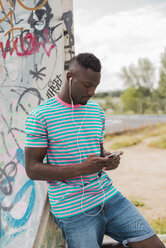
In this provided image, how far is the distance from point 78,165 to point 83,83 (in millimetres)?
524

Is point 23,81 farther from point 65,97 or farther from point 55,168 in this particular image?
point 55,168

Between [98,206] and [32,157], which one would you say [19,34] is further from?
[98,206]

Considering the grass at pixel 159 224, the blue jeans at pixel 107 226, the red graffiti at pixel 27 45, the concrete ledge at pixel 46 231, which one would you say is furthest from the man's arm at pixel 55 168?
the grass at pixel 159 224

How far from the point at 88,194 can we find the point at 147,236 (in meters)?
0.52

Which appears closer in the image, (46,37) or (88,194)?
(88,194)

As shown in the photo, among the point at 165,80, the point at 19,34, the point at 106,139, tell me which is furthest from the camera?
the point at 165,80

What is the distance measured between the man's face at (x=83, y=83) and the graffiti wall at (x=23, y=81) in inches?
18.5

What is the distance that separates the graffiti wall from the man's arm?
0.57m

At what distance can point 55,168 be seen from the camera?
6.19 feet

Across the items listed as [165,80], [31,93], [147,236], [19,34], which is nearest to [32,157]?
[31,93]

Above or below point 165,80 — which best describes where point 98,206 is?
above

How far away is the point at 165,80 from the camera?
27.4 metres

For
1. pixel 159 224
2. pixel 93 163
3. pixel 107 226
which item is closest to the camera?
pixel 93 163

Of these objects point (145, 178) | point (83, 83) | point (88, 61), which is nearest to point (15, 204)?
point (83, 83)
